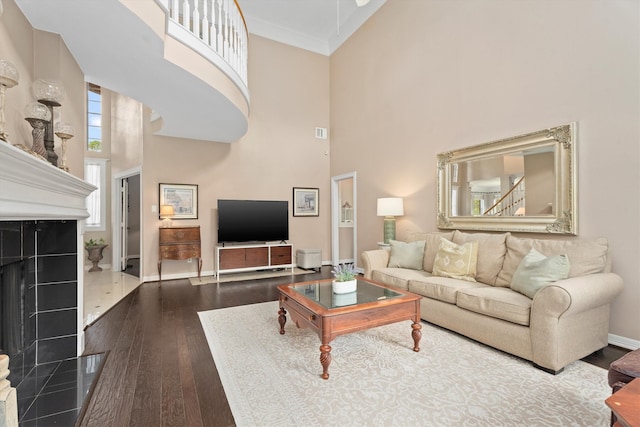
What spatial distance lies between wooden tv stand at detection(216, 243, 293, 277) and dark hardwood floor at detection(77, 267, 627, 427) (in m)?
1.35

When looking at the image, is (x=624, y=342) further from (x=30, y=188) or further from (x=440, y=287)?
(x=30, y=188)

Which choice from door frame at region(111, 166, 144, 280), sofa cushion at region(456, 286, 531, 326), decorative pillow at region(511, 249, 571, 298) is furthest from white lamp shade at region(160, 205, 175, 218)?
decorative pillow at region(511, 249, 571, 298)

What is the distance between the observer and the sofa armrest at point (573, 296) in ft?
6.91

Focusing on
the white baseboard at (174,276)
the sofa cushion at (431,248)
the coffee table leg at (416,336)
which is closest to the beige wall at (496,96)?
the sofa cushion at (431,248)

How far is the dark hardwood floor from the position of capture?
1.79 m

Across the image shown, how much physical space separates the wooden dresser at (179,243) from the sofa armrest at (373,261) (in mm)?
3119

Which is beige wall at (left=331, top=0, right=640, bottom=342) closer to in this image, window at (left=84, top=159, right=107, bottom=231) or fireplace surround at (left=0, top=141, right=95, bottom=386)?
fireplace surround at (left=0, top=141, right=95, bottom=386)

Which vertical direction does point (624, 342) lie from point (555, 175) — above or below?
below

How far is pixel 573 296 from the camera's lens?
2.11 metres

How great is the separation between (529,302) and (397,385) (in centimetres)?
124

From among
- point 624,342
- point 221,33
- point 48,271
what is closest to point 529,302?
point 624,342

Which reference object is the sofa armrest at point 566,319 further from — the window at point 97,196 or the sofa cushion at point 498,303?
the window at point 97,196

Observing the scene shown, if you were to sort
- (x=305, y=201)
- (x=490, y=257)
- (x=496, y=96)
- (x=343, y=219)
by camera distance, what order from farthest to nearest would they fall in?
(x=343, y=219), (x=305, y=201), (x=496, y=96), (x=490, y=257)

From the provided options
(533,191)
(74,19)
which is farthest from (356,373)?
(74,19)
